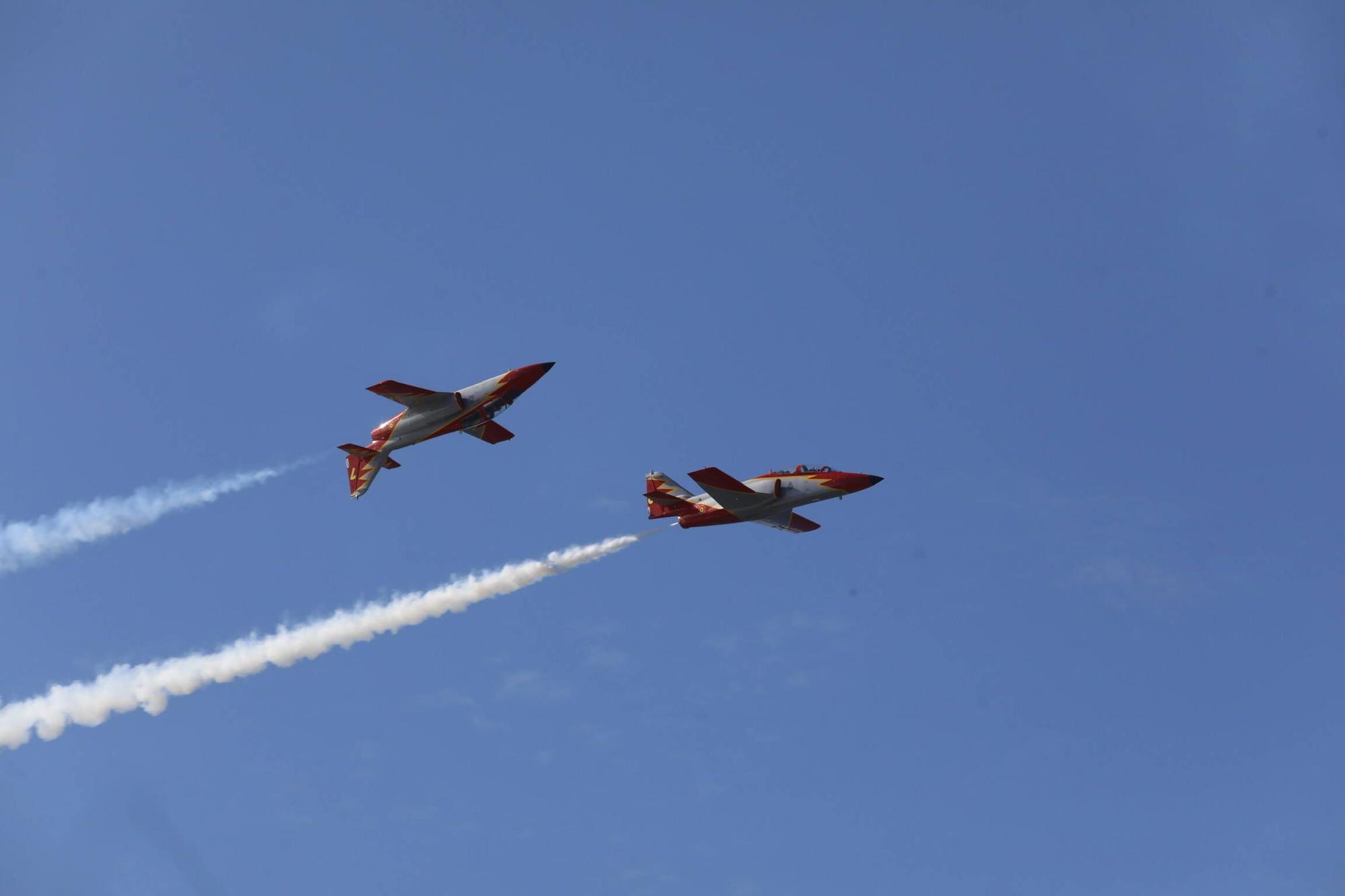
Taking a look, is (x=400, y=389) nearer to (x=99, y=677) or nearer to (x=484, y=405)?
(x=484, y=405)

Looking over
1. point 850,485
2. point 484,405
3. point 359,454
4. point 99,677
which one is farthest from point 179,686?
point 850,485

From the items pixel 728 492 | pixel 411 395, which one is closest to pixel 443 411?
pixel 411 395

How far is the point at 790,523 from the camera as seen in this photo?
110438 mm

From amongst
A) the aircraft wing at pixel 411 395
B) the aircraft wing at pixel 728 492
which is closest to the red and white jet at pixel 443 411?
the aircraft wing at pixel 411 395

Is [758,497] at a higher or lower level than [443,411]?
lower

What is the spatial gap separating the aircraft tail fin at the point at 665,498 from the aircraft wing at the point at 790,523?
14.7 ft

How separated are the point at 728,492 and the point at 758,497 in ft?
6.40

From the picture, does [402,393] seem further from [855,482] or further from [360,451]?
[855,482]

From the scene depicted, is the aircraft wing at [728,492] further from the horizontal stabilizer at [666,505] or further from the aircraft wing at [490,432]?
the aircraft wing at [490,432]

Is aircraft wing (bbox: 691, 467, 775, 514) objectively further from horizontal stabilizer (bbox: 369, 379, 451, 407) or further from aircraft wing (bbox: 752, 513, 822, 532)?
horizontal stabilizer (bbox: 369, 379, 451, 407)

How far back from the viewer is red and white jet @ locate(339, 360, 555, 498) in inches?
4518

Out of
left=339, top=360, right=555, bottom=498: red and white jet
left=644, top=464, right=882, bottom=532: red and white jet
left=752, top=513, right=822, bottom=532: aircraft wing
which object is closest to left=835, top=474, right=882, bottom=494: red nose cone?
left=644, top=464, right=882, bottom=532: red and white jet

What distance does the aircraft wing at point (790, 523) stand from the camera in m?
110

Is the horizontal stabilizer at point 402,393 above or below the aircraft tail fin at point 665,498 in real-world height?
above
